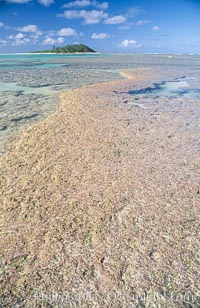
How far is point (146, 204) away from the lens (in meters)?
3.04

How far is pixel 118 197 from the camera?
3186mm

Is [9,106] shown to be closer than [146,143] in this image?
No

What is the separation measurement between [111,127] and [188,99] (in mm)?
4777

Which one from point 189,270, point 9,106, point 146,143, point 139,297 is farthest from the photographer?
point 9,106

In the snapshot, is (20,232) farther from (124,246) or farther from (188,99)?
(188,99)

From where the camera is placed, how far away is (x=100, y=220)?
9.18ft

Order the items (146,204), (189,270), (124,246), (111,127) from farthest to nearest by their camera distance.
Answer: (111,127) < (146,204) < (124,246) < (189,270)

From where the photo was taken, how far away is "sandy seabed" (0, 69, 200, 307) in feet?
6.77

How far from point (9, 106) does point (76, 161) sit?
5.28 m

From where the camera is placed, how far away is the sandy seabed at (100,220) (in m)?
2.06

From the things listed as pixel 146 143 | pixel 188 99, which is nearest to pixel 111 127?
pixel 146 143

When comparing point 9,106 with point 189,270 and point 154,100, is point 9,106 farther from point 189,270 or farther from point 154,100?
point 189,270

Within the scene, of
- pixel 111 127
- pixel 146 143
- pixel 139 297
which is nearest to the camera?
pixel 139 297

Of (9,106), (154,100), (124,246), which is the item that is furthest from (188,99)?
(124,246)
